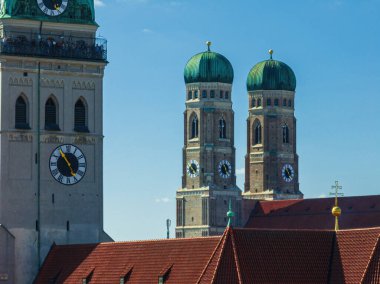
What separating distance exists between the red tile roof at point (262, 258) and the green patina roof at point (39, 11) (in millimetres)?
15379

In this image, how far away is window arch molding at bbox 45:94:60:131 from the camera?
100 metres

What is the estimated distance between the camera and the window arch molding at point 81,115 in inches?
3971

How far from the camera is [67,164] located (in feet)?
329

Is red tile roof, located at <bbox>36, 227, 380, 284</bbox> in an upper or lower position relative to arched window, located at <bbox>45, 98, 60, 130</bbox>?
lower

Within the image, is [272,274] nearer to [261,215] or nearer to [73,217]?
[73,217]

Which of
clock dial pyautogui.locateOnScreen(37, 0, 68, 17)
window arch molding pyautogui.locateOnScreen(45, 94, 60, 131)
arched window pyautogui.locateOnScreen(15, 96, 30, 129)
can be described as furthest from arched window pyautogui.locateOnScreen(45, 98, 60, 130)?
clock dial pyautogui.locateOnScreen(37, 0, 68, 17)

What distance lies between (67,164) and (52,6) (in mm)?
7819

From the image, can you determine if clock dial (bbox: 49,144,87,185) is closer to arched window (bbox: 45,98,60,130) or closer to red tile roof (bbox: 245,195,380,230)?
arched window (bbox: 45,98,60,130)

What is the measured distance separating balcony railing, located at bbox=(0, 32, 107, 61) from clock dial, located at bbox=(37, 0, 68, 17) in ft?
3.82

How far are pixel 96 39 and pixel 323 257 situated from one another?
75.7 ft

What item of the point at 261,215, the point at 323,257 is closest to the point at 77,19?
the point at 323,257

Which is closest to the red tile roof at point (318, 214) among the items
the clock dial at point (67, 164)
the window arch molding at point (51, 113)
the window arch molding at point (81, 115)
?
the window arch molding at point (81, 115)

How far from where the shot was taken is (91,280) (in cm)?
9181

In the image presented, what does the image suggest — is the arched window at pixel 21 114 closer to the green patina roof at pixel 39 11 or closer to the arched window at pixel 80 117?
the arched window at pixel 80 117
